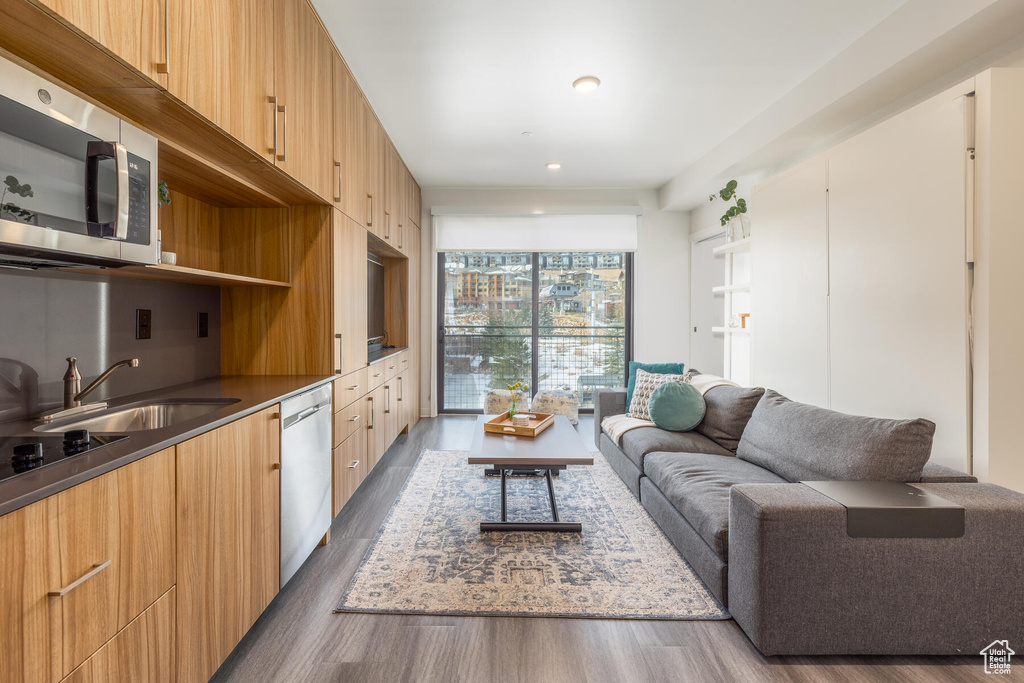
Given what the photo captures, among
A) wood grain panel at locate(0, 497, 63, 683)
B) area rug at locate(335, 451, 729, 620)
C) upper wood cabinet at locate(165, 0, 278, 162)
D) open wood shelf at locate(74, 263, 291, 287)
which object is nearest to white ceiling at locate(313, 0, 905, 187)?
upper wood cabinet at locate(165, 0, 278, 162)

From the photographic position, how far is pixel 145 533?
45.5 inches

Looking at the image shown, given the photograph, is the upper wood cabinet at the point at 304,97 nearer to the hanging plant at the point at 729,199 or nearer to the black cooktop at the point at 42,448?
the black cooktop at the point at 42,448

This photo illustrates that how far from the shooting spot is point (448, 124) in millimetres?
3650

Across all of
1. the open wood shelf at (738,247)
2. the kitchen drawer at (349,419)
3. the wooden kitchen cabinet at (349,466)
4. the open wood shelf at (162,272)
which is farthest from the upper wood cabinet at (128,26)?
the open wood shelf at (738,247)

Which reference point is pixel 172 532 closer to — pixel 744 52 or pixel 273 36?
pixel 273 36

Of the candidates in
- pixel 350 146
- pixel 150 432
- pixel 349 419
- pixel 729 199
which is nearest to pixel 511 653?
pixel 150 432

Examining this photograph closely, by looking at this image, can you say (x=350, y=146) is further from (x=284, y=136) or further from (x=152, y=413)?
(x=152, y=413)

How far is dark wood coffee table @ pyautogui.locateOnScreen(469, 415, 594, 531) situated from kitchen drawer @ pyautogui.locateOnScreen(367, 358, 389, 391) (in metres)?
0.87

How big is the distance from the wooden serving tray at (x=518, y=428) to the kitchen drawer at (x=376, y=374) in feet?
2.83

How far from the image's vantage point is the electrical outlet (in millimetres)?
1978

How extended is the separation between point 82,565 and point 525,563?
67.0 inches

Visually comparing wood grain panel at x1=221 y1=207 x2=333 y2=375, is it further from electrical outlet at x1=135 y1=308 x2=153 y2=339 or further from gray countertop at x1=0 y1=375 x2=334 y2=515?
electrical outlet at x1=135 y1=308 x2=153 y2=339

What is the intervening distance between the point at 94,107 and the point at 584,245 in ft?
15.6

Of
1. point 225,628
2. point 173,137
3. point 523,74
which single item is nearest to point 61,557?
point 225,628
